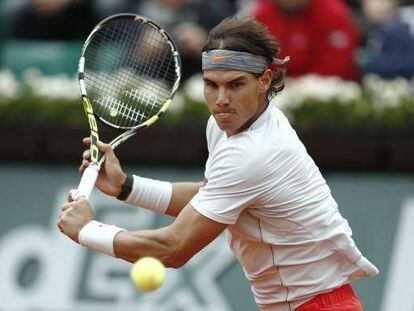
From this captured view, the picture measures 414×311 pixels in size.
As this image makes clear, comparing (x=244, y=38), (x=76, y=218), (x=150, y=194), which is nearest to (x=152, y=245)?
(x=76, y=218)

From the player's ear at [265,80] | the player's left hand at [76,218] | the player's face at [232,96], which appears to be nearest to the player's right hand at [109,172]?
the player's left hand at [76,218]

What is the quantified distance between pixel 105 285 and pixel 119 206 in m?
0.56

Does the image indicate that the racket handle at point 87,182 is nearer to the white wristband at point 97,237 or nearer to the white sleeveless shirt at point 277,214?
the white wristband at point 97,237

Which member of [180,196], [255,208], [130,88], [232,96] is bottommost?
[180,196]

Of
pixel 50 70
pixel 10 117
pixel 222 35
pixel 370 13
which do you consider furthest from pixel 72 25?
pixel 222 35

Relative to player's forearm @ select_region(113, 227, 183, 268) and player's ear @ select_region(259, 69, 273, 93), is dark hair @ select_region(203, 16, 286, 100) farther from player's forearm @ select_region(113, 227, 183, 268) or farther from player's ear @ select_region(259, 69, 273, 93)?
player's forearm @ select_region(113, 227, 183, 268)

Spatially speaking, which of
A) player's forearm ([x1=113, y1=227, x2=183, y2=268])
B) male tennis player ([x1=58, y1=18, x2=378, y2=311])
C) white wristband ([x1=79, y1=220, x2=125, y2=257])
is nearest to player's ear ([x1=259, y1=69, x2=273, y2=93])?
male tennis player ([x1=58, y1=18, x2=378, y2=311])

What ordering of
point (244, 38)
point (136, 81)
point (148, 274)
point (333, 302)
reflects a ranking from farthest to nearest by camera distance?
point (136, 81) < point (333, 302) < point (244, 38) < point (148, 274)

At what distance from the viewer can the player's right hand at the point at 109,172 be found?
222 inches

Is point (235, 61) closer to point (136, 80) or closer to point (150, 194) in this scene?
point (150, 194)

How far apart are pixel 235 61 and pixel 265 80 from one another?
19 centimetres

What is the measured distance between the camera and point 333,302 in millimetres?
5535

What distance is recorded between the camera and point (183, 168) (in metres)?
8.81

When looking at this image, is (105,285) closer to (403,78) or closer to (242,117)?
(403,78)
